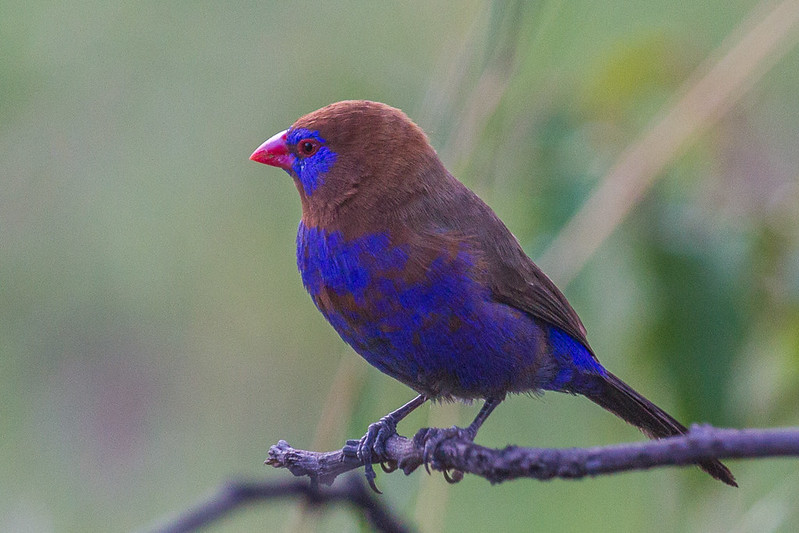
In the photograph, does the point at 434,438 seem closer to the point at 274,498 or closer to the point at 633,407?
the point at 633,407

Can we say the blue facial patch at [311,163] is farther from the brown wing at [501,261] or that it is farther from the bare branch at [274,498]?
the bare branch at [274,498]

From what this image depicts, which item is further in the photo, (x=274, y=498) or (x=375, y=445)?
(x=375, y=445)

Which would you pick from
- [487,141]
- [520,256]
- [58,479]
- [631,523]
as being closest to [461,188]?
[520,256]

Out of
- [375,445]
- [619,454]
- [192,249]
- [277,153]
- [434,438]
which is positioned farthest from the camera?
[192,249]

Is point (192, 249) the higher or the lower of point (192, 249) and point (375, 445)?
the lower

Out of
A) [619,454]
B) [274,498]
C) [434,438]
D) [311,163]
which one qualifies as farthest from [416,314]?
[274,498]

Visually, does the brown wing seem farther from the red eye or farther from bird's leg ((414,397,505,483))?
bird's leg ((414,397,505,483))

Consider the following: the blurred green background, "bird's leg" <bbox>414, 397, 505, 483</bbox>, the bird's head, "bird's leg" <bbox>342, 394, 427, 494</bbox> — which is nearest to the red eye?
the bird's head

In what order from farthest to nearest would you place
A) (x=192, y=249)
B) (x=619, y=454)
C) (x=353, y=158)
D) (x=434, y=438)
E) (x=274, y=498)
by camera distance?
(x=192, y=249) → (x=353, y=158) → (x=434, y=438) → (x=619, y=454) → (x=274, y=498)
